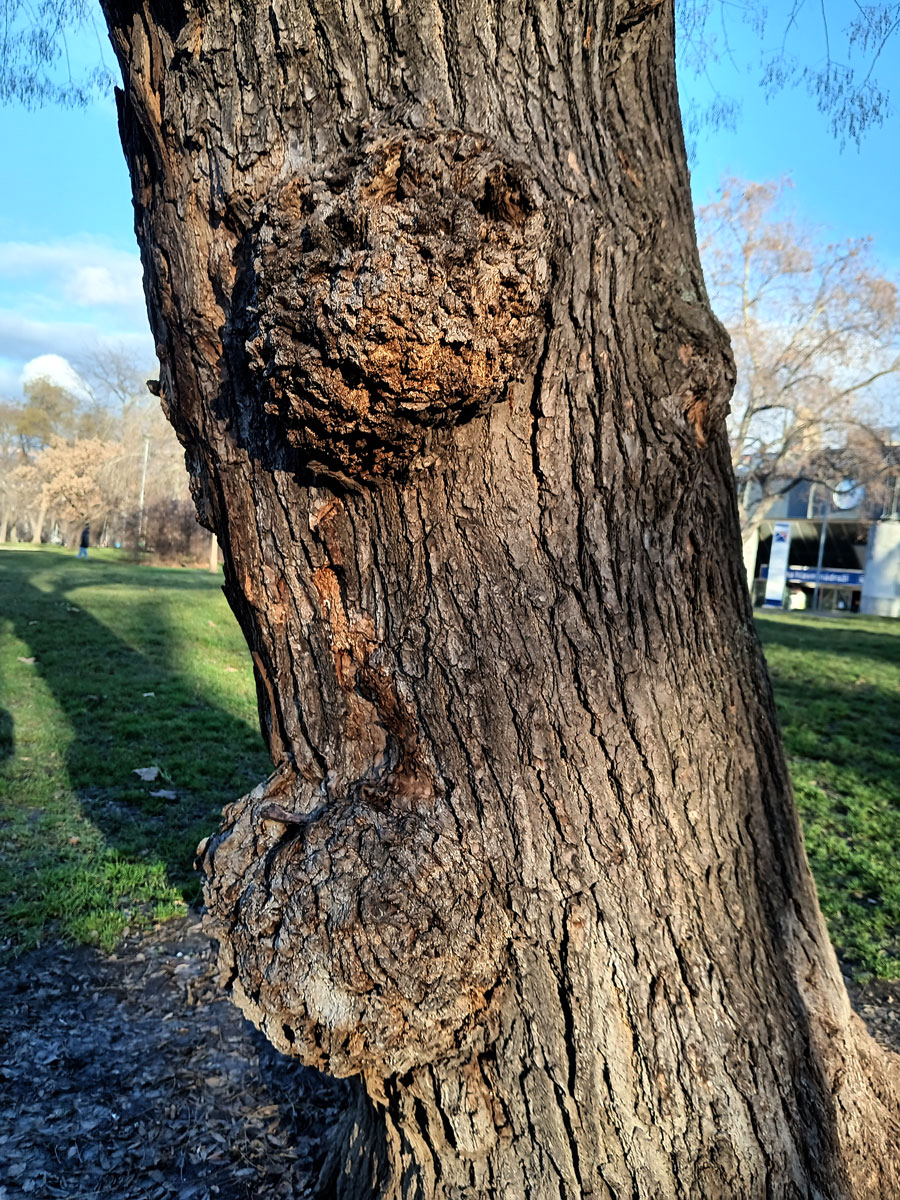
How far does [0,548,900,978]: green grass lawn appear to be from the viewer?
4.02m

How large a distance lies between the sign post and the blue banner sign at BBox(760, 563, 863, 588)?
0.52 meters

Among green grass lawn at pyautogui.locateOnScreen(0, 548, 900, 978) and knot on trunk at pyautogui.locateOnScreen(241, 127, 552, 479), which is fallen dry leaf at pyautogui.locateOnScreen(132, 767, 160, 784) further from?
knot on trunk at pyautogui.locateOnScreen(241, 127, 552, 479)

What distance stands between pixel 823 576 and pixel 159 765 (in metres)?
38.3

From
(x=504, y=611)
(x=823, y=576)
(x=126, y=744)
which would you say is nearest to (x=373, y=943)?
(x=504, y=611)

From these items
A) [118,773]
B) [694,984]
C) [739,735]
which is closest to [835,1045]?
[694,984]

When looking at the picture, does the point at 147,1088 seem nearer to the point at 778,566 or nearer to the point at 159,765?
the point at 159,765

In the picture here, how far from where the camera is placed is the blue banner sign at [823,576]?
123 ft

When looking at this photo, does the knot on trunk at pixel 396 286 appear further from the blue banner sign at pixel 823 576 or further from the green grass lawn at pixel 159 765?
the blue banner sign at pixel 823 576

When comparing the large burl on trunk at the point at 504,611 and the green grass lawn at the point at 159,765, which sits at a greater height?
the large burl on trunk at the point at 504,611

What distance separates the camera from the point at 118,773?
5863 mm

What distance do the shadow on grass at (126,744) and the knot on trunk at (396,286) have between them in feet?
11.2

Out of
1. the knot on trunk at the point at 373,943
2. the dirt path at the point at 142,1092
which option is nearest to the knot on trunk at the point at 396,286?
the knot on trunk at the point at 373,943

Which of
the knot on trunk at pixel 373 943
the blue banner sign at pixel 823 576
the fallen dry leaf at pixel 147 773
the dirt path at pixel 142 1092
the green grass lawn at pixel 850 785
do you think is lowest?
the dirt path at pixel 142 1092

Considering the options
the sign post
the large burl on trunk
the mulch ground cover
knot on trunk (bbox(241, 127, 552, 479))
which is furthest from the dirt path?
the sign post
